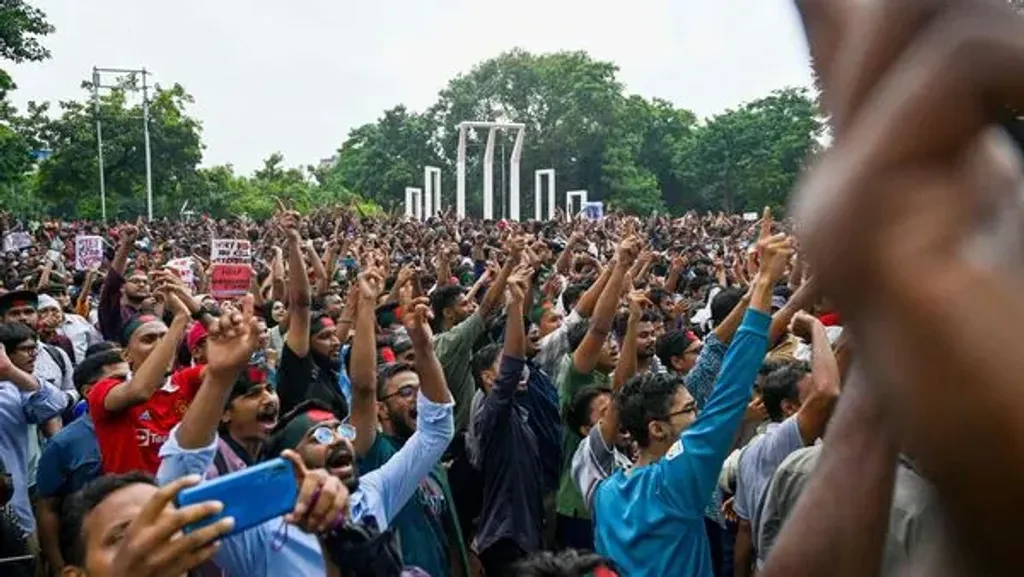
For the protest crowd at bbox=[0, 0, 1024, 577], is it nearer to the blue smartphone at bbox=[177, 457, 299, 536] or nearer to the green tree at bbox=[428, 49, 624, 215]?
the blue smartphone at bbox=[177, 457, 299, 536]

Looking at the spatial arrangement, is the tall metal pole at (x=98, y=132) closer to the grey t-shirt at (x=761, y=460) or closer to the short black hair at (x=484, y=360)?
the short black hair at (x=484, y=360)

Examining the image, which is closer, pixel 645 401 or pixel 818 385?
pixel 818 385

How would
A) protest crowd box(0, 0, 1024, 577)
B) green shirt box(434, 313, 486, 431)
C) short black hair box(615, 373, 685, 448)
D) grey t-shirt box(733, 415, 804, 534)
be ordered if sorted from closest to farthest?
1. protest crowd box(0, 0, 1024, 577)
2. grey t-shirt box(733, 415, 804, 534)
3. short black hair box(615, 373, 685, 448)
4. green shirt box(434, 313, 486, 431)

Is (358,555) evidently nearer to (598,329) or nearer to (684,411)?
(684,411)

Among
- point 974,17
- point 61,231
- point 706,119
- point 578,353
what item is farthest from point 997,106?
point 706,119

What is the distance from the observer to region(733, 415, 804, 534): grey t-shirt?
11.3 ft

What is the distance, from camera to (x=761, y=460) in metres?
3.55

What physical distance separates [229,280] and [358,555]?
225 inches

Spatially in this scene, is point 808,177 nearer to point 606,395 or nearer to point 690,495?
point 690,495

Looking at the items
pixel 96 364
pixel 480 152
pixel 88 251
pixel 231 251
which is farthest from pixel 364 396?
pixel 480 152

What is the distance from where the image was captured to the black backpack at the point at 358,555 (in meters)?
2.47

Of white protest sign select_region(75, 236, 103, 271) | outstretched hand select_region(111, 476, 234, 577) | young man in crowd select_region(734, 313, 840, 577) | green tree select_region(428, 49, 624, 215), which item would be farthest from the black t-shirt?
green tree select_region(428, 49, 624, 215)

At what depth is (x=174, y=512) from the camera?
1.66 metres

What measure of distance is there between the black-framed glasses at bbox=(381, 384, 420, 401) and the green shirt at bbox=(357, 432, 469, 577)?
238 mm
